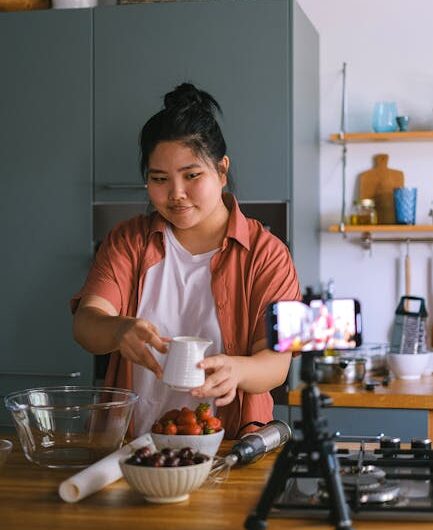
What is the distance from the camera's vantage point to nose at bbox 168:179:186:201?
7.16 feet

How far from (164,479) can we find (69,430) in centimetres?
38

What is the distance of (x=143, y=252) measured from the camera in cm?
234

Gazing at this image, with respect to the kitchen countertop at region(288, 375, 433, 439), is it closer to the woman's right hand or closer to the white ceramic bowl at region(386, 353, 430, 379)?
the white ceramic bowl at region(386, 353, 430, 379)

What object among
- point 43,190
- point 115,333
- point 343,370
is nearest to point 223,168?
point 115,333

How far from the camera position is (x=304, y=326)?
1.44 meters

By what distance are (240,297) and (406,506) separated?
0.81m

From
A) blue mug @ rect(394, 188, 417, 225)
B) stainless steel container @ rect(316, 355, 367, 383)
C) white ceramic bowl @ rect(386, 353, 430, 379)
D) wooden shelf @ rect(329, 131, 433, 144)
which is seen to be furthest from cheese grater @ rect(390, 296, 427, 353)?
wooden shelf @ rect(329, 131, 433, 144)

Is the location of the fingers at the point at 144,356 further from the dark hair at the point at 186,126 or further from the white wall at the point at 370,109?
the white wall at the point at 370,109

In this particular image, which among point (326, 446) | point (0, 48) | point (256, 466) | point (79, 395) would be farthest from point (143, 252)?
point (0, 48)

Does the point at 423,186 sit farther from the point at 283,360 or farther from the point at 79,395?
the point at 79,395

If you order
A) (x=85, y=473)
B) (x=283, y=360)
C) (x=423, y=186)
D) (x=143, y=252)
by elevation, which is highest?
(x=423, y=186)

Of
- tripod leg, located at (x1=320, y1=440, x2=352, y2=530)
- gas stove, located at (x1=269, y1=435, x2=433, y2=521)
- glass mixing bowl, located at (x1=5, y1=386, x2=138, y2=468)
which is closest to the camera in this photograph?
tripod leg, located at (x1=320, y1=440, x2=352, y2=530)

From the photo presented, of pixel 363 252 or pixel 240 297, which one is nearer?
pixel 240 297

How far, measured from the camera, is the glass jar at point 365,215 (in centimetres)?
373
